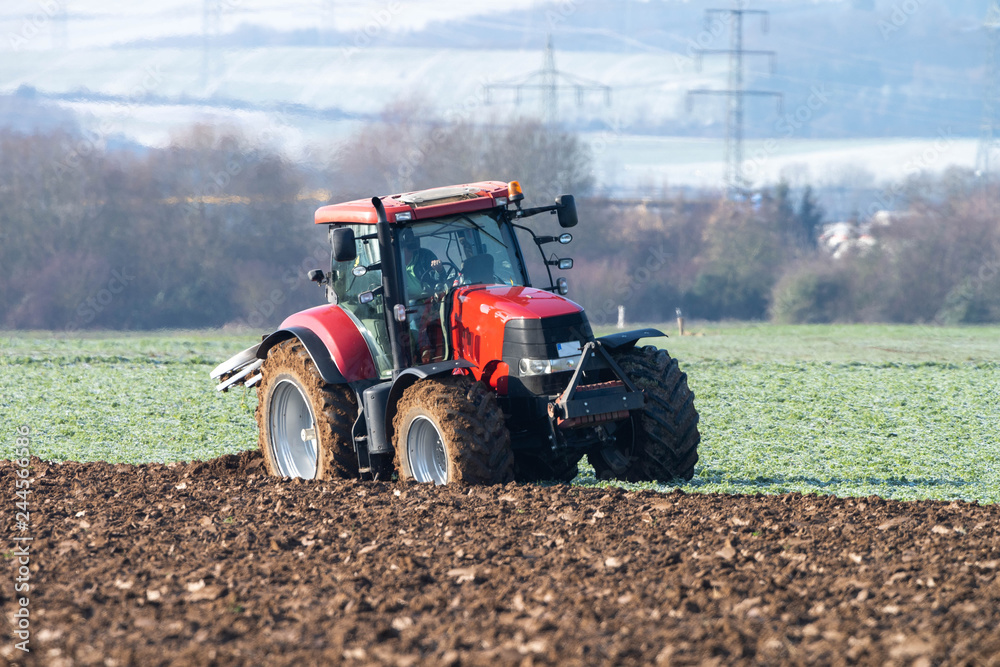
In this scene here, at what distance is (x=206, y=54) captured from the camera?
45312 millimetres

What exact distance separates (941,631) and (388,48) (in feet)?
285

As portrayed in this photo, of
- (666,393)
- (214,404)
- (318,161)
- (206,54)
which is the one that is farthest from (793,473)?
(206,54)

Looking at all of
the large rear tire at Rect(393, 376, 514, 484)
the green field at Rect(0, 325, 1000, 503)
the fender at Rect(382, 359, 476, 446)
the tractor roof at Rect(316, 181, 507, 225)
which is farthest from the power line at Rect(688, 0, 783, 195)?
the large rear tire at Rect(393, 376, 514, 484)

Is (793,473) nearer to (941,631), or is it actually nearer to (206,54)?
(941,631)

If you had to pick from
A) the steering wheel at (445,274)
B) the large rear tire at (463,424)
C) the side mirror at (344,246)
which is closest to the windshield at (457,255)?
the steering wheel at (445,274)

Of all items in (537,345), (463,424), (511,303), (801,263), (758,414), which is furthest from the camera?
(801,263)

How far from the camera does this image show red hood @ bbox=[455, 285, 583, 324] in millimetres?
8266

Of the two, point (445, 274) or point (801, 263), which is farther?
point (801, 263)

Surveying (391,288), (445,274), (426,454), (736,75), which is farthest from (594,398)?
(736,75)

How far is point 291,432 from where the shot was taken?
32.7 feet

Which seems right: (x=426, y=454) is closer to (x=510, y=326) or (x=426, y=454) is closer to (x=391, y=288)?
(x=510, y=326)
